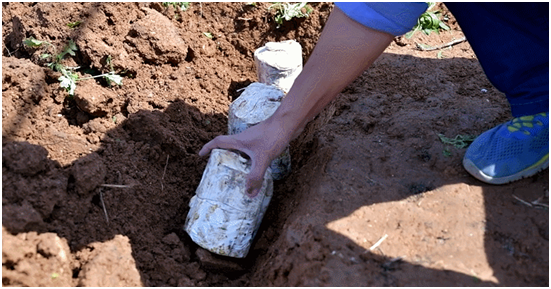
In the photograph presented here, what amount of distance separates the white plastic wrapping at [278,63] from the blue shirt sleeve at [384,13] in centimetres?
104

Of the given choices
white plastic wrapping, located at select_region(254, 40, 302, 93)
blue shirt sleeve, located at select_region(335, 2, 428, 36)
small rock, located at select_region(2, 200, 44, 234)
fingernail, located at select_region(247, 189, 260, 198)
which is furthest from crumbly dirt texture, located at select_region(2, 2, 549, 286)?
blue shirt sleeve, located at select_region(335, 2, 428, 36)

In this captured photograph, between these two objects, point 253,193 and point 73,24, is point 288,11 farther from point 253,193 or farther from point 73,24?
point 253,193

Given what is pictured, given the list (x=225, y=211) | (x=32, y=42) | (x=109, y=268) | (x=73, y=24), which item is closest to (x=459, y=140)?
(x=225, y=211)

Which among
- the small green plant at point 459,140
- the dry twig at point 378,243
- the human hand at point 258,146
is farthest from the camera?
the small green plant at point 459,140

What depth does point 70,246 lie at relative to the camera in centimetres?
232

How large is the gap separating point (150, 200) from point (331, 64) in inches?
39.7

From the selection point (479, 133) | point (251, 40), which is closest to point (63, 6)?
point (251, 40)

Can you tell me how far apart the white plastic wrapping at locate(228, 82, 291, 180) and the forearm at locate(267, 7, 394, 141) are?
41cm

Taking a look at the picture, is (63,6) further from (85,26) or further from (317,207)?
(317,207)

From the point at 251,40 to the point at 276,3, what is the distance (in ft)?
0.91

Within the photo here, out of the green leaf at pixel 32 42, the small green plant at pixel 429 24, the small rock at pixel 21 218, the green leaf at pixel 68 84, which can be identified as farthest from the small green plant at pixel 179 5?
the small rock at pixel 21 218

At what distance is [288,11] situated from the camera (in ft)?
11.8

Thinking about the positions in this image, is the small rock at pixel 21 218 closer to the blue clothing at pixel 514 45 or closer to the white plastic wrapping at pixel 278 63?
the white plastic wrapping at pixel 278 63

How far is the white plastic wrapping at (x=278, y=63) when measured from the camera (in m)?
3.17
